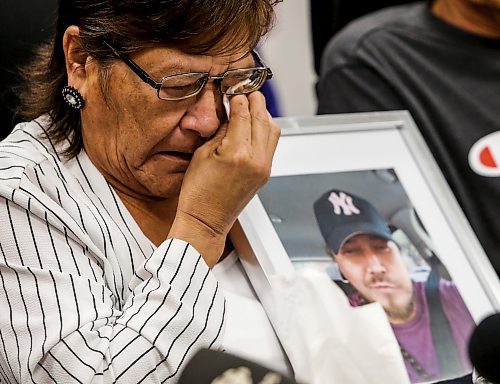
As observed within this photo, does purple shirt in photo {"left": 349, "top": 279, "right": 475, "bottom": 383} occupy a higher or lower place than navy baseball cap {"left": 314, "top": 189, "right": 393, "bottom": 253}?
lower

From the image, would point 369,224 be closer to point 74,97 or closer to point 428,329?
point 428,329

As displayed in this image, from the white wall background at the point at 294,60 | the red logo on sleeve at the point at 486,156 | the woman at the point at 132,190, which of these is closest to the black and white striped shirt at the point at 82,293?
the woman at the point at 132,190

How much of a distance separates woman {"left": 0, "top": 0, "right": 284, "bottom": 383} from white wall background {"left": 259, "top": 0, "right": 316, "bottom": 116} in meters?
1.81

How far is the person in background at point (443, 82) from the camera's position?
1.53m

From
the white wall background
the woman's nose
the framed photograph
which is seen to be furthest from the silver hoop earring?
the white wall background

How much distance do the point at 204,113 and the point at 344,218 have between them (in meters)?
0.25

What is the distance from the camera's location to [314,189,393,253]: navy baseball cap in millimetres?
1173

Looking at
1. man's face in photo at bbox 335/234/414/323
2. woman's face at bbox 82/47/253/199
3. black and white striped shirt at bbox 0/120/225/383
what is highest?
woman's face at bbox 82/47/253/199

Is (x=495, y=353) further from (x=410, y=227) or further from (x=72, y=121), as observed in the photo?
(x=72, y=121)

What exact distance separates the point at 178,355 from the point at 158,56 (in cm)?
33

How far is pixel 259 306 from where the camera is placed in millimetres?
1114

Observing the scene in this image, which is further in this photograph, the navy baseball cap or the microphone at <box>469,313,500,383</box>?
the navy baseball cap

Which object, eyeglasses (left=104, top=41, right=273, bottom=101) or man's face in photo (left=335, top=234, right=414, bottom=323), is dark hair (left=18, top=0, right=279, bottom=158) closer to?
eyeglasses (left=104, top=41, right=273, bottom=101)

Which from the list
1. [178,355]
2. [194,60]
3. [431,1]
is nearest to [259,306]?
[178,355]
